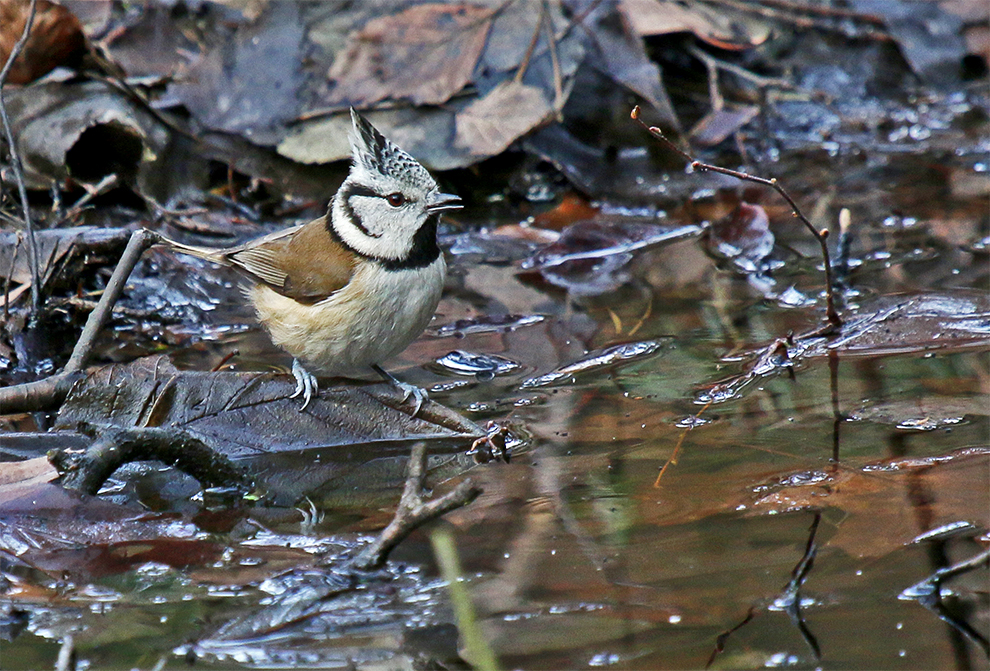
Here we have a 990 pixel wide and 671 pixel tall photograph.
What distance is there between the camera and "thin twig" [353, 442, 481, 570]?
261 cm

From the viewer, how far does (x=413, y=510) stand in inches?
105

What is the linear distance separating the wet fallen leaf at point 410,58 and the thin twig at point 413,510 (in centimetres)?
401

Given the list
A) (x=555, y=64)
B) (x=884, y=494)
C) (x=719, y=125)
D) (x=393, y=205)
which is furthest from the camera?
(x=719, y=125)

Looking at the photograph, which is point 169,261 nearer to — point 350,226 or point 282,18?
point 350,226

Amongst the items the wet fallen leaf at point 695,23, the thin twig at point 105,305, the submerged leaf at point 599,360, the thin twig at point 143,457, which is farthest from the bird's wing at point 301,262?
the wet fallen leaf at point 695,23

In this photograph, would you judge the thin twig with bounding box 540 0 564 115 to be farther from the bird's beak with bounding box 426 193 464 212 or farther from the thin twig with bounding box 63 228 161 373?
the thin twig with bounding box 63 228 161 373

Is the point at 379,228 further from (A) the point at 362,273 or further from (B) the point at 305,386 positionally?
(B) the point at 305,386

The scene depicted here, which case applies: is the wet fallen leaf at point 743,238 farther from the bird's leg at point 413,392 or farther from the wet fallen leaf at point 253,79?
the wet fallen leaf at point 253,79

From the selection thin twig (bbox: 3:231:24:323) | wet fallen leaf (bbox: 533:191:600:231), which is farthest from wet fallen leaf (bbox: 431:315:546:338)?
thin twig (bbox: 3:231:24:323)

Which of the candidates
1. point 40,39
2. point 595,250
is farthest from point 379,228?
point 40,39

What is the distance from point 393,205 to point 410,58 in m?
2.58

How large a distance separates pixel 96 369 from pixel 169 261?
62.5 inches

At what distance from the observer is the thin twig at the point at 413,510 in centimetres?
261

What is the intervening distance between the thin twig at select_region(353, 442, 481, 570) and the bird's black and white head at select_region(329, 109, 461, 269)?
5.05 ft
